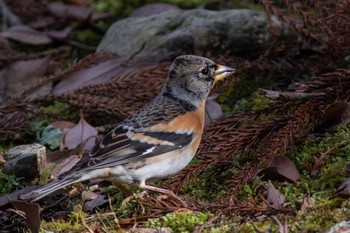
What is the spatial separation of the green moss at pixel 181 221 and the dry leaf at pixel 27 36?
3773 mm

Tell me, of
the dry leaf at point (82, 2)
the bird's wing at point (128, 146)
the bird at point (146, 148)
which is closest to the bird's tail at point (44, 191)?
the bird at point (146, 148)

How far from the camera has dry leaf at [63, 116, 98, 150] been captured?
5168 mm

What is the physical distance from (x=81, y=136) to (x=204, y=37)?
1512mm

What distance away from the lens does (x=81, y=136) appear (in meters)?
5.26

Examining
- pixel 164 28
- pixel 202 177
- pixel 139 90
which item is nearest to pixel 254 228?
pixel 202 177

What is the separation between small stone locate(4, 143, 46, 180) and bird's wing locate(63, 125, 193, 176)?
656mm

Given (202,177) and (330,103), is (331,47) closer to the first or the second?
(330,103)

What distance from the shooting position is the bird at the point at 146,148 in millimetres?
3893

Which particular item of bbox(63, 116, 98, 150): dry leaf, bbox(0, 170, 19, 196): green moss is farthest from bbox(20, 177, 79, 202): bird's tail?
bbox(63, 116, 98, 150): dry leaf

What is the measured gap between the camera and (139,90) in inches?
210

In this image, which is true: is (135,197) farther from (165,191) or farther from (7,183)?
(7,183)

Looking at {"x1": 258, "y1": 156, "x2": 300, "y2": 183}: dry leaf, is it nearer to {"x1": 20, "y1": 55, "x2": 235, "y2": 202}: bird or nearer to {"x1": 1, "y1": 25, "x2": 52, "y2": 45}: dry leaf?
{"x1": 20, "y1": 55, "x2": 235, "y2": 202}: bird

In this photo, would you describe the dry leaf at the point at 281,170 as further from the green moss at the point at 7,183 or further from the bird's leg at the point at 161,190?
the green moss at the point at 7,183

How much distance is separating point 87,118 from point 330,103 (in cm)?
204
